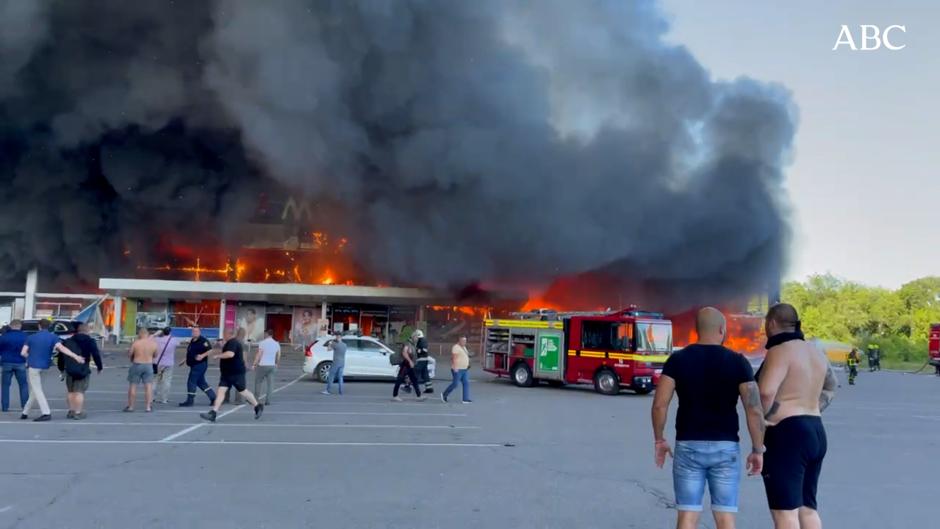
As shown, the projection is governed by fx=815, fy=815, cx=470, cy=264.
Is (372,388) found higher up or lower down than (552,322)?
lower down

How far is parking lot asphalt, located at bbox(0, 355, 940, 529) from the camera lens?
574 cm

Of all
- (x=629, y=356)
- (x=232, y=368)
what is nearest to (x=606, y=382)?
(x=629, y=356)

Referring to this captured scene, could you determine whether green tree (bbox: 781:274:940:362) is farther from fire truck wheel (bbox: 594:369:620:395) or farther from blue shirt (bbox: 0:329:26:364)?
blue shirt (bbox: 0:329:26:364)

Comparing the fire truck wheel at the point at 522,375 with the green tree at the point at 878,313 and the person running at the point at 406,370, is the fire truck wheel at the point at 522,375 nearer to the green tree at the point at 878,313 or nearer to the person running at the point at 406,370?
the person running at the point at 406,370

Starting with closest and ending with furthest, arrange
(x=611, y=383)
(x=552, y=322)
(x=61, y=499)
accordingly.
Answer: (x=61, y=499) → (x=611, y=383) → (x=552, y=322)

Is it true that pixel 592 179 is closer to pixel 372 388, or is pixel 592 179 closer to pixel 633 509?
pixel 372 388

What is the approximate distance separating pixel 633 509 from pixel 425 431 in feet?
15.1

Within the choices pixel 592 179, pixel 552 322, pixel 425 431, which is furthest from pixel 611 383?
pixel 592 179

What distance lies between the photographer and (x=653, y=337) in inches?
680

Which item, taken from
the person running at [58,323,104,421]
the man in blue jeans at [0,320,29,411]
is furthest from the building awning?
the person running at [58,323,104,421]

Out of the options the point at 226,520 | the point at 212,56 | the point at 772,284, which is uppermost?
the point at 212,56

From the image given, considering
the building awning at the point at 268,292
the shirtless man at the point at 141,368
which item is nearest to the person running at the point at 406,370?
the shirtless man at the point at 141,368

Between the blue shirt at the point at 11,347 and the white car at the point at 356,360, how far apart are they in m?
8.00

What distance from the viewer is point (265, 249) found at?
39875 millimetres
